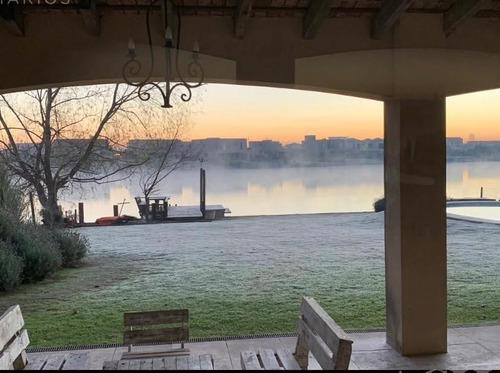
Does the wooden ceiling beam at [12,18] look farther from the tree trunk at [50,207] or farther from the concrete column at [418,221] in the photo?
the concrete column at [418,221]

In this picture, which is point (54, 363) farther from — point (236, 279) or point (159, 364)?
point (236, 279)

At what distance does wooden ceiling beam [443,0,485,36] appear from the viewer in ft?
10.3

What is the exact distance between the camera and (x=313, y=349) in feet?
8.62

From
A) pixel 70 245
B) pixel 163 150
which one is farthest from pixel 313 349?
pixel 70 245

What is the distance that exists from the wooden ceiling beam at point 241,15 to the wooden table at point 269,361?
2.09m

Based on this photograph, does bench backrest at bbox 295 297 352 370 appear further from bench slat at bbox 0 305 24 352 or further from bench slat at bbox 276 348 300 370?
bench slat at bbox 0 305 24 352

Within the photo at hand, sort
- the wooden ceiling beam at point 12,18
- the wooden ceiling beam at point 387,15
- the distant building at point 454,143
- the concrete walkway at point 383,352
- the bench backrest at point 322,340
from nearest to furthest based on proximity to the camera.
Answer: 1. the bench backrest at point 322,340
2. the wooden ceiling beam at point 12,18
3. the wooden ceiling beam at point 387,15
4. the concrete walkway at point 383,352
5. the distant building at point 454,143

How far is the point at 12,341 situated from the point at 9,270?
2030 millimetres

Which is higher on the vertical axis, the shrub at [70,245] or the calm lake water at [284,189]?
the calm lake water at [284,189]

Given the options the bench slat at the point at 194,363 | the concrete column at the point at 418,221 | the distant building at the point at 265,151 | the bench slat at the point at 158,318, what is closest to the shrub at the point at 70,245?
the bench slat at the point at 158,318

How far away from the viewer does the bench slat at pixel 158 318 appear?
312 centimetres

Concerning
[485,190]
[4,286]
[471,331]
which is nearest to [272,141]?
[485,190]

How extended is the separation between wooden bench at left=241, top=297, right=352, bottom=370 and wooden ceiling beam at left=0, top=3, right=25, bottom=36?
8.23ft

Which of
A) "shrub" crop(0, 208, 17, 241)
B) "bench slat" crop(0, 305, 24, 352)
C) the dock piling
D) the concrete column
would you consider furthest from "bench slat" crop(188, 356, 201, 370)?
"shrub" crop(0, 208, 17, 241)
